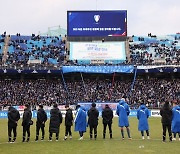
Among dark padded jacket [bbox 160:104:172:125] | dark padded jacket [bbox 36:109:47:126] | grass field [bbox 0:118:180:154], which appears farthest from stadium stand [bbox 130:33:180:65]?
grass field [bbox 0:118:180:154]

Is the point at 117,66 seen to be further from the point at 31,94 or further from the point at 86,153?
the point at 86,153

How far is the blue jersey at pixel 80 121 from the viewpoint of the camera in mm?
21422

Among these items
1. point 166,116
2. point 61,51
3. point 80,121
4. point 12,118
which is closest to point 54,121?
point 80,121

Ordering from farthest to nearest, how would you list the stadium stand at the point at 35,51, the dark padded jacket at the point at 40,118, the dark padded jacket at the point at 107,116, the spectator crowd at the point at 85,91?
1. the stadium stand at the point at 35,51
2. the spectator crowd at the point at 85,91
3. the dark padded jacket at the point at 107,116
4. the dark padded jacket at the point at 40,118

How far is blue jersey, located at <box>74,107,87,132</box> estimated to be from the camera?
70.3 feet

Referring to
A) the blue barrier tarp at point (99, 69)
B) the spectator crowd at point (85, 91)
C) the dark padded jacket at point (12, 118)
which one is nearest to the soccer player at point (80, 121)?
the dark padded jacket at point (12, 118)

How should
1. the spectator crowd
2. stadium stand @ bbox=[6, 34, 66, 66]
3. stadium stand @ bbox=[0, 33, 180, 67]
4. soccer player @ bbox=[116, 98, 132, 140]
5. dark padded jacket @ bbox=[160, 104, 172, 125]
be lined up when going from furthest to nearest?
stadium stand @ bbox=[6, 34, 66, 66]
stadium stand @ bbox=[0, 33, 180, 67]
the spectator crowd
soccer player @ bbox=[116, 98, 132, 140]
dark padded jacket @ bbox=[160, 104, 172, 125]

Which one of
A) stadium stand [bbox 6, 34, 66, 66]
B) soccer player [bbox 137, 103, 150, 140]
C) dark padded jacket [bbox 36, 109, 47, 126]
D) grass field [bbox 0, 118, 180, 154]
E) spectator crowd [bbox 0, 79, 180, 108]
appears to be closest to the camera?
grass field [bbox 0, 118, 180, 154]

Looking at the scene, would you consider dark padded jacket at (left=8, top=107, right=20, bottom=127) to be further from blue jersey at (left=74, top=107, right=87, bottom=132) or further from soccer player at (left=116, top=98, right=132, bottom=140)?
soccer player at (left=116, top=98, right=132, bottom=140)

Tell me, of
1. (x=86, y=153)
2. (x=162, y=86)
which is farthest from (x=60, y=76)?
(x=86, y=153)

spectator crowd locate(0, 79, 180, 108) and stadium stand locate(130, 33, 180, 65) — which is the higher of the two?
stadium stand locate(130, 33, 180, 65)

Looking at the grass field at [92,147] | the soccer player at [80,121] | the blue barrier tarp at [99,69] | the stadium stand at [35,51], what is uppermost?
the stadium stand at [35,51]

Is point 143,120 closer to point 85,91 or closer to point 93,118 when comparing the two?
point 93,118

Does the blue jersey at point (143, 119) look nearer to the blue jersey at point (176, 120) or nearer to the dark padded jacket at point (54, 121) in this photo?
the blue jersey at point (176, 120)
